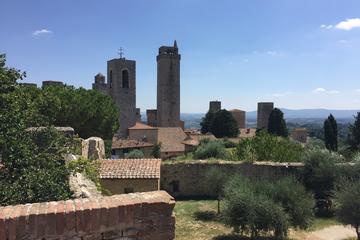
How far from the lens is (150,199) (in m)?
4.72

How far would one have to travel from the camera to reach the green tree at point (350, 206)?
13.2 meters

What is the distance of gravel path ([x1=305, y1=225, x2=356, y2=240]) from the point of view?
14641 millimetres

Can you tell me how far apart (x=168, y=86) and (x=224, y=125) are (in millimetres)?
14632

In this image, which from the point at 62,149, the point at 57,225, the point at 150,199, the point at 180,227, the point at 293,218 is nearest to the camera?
the point at 57,225

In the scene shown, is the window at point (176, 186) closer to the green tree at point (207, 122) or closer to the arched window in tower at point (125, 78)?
the arched window in tower at point (125, 78)

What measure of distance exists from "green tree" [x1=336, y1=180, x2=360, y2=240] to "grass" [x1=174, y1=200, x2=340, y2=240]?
2.00 m

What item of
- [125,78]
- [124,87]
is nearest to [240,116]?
[125,78]

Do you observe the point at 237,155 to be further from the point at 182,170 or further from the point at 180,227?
the point at 180,227

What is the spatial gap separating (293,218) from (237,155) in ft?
36.5

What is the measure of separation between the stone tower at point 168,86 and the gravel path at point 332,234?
56.0 meters

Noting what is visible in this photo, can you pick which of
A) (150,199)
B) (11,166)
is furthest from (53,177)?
(150,199)

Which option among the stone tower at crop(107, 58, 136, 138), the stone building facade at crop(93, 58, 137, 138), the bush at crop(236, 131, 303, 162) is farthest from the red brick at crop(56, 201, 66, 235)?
the stone tower at crop(107, 58, 136, 138)

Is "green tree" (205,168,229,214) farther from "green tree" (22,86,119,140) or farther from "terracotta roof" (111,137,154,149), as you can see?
"terracotta roof" (111,137,154,149)

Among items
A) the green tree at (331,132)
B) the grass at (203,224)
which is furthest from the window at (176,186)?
the green tree at (331,132)
